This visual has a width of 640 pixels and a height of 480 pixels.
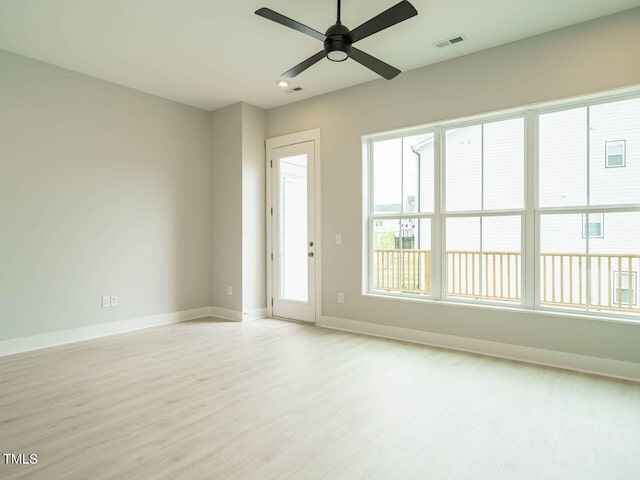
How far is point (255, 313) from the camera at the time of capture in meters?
5.23

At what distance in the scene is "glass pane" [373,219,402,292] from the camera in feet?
14.3

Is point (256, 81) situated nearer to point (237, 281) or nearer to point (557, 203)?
point (237, 281)

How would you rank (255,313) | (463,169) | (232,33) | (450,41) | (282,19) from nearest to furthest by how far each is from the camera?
(282,19) < (232,33) < (450,41) < (463,169) < (255,313)

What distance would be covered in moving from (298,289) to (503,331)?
103 inches

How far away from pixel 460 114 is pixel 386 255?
1756 mm

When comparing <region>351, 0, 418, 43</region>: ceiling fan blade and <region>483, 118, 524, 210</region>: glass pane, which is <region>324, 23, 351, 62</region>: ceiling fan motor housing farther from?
→ <region>483, 118, 524, 210</region>: glass pane

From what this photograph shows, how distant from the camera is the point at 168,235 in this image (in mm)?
5012

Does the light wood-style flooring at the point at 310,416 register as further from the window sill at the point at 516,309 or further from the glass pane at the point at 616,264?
the glass pane at the point at 616,264

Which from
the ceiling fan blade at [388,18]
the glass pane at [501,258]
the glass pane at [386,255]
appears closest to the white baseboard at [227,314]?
the glass pane at [386,255]

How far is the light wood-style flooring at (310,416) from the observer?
6.07 feet

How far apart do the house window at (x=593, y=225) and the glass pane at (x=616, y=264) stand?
0.08 ft

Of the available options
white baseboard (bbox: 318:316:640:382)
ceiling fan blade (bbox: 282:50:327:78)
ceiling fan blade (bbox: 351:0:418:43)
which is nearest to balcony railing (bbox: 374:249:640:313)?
white baseboard (bbox: 318:316:640:382)

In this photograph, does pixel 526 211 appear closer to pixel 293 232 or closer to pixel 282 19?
pixel 282 19

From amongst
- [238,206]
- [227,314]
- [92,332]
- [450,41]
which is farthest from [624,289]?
[92,332]
